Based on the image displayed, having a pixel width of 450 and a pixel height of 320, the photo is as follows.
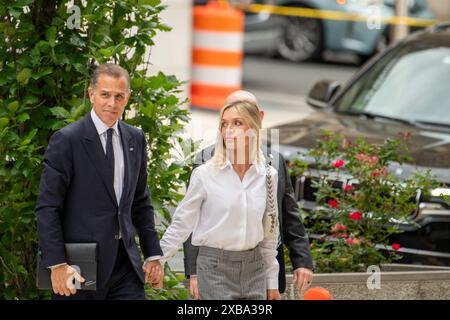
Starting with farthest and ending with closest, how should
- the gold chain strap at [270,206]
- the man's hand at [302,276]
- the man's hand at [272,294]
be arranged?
the man's hand at [302,276] < the man's hand at [272,294] < the gold chain strap at [270,206]

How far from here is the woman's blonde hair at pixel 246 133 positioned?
199 inches

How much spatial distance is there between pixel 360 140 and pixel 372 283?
4.16ft

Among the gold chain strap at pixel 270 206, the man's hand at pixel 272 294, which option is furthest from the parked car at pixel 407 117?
the gold chain strap at pixel 270 206

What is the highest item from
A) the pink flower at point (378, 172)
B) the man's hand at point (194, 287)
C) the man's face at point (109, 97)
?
the man's face at point (109, 97)

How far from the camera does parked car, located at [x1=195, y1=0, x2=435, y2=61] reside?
70.5 ft

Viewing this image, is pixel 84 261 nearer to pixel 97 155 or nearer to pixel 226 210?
pixel 97 155

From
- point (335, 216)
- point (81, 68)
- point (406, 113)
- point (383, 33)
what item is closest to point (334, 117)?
point (406, 113)

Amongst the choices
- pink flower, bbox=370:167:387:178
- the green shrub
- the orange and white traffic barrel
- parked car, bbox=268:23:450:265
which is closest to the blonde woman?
the green shrub

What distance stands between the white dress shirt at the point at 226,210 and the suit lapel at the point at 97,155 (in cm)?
35

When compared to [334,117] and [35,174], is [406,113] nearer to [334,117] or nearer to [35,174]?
[334,117]

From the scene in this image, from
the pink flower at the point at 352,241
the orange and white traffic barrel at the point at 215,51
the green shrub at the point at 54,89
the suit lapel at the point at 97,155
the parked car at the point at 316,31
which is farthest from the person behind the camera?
the parked car at the point at 316,31

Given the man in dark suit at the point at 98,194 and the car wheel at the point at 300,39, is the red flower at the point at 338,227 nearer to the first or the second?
the man in dark suit at the point at 98,194

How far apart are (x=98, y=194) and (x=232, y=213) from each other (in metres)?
0.56

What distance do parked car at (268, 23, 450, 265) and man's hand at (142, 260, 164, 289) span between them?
2534 mm
